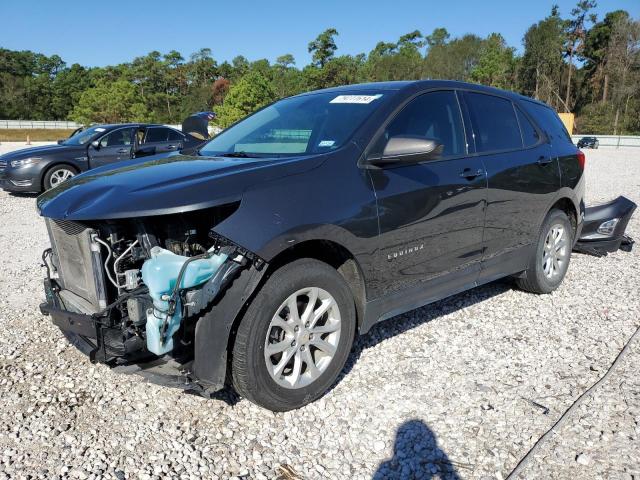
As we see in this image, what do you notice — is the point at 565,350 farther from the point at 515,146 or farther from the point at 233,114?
the point at 233,114

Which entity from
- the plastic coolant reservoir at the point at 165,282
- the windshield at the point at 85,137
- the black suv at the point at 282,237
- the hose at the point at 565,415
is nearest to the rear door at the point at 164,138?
the windshield at the point at 85,137

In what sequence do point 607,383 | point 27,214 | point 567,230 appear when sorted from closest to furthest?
point 607,383 < point 567,230 < point 27,214

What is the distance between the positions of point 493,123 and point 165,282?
10.0 ft

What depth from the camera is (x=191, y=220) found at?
2.84 m

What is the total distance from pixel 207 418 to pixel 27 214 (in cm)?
830

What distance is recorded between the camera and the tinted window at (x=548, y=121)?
4.96 meters

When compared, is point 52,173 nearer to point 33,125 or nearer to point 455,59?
point 455,59

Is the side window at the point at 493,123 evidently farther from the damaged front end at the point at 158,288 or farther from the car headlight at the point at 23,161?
the car headlight at the point at 23,161

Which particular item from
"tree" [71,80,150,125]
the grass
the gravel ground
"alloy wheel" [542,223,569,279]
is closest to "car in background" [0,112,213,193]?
"alloy wheel" [542,223,569,279]

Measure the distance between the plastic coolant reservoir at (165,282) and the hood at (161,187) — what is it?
0.26 meters

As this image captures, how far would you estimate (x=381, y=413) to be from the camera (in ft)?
10.1

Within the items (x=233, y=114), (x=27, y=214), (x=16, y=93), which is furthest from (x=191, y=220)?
(x=16, y=93)

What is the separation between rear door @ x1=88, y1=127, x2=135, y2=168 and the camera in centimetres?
1181

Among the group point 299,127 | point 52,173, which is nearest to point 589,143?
point 52,173
